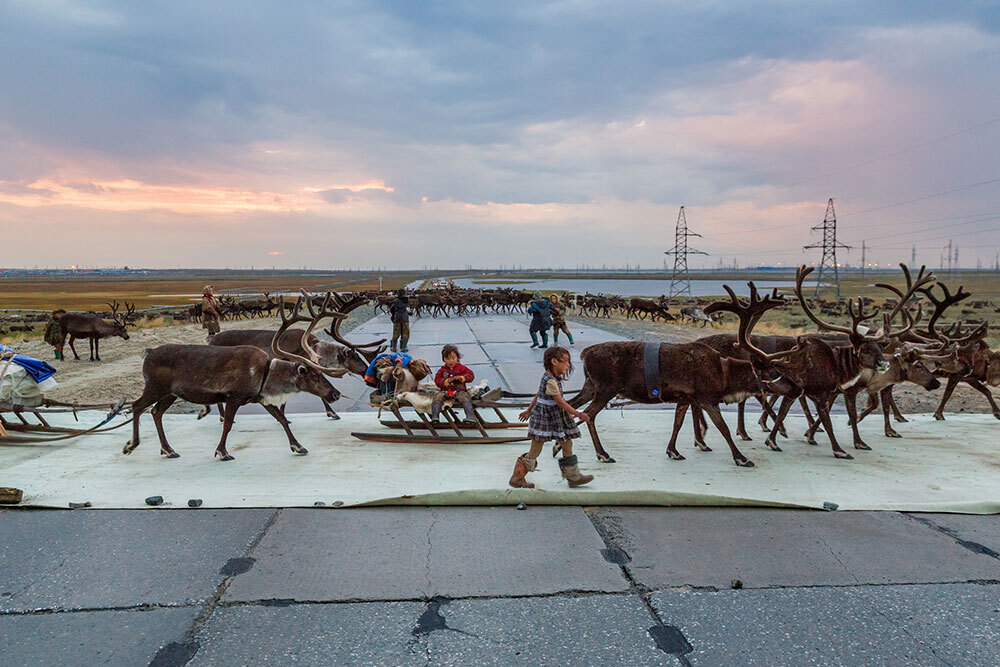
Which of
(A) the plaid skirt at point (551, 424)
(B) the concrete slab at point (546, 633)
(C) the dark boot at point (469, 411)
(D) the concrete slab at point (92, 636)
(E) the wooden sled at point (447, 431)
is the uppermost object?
(A) the plaid skirt at point (551, 424)

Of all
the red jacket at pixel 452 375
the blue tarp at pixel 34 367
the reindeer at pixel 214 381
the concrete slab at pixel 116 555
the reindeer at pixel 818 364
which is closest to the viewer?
the concrete slab at pixel 116 555

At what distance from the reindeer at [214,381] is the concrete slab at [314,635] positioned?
3.25 m

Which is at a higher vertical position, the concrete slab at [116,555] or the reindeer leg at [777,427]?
the reindeer leg at [777,427]

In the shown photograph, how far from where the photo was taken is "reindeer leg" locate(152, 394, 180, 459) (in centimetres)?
643

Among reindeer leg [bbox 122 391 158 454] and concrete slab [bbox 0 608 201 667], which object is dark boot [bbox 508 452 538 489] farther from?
reindeer leg [bbox 122 391 158 454]

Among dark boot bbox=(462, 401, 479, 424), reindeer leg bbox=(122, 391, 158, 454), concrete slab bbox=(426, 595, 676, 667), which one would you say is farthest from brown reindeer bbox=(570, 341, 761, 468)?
reindeer leg bbox=(122, 391, 158, 454)

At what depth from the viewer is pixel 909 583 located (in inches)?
151

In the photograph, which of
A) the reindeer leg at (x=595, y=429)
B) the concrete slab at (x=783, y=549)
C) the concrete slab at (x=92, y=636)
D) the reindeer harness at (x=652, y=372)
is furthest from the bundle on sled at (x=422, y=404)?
the concrete slab at (x=92, y=636)

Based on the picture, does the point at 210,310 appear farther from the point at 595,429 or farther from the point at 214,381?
the point at 595,429

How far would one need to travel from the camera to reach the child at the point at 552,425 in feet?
17.5

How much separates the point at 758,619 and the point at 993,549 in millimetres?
2148

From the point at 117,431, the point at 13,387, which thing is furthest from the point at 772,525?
the point at 13,387

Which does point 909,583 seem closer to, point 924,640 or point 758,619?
point 924,640

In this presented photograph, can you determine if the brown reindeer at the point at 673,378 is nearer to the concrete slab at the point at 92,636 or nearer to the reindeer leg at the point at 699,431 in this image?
the reindeer leg at the point at 699,431
